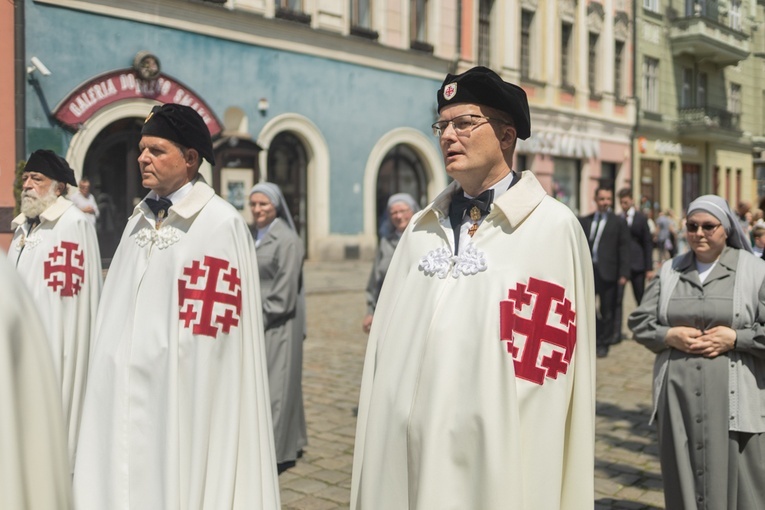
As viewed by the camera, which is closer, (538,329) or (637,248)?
(538,329)

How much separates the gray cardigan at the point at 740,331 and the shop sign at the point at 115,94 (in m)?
11.5

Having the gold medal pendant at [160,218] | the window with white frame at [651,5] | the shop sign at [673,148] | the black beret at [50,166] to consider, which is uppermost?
the window with white frame at [651,5]

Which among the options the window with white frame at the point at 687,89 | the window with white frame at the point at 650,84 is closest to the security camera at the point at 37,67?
the window with white frame at the point at 650,84

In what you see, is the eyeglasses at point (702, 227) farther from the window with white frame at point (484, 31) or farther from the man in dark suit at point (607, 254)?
the window with white frame at point (484, 31)

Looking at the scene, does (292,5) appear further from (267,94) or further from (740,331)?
(740,331)

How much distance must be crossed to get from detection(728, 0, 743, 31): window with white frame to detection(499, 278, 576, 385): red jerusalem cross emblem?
37.7 meters

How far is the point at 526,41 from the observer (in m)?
27.6

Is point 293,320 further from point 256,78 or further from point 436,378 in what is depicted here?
point 256,78

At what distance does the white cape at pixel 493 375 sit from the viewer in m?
2.82

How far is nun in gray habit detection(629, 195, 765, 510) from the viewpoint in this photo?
13.3 ft

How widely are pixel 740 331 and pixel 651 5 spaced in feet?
104

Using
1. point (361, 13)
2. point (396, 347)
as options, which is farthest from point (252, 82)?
point (396, 347)

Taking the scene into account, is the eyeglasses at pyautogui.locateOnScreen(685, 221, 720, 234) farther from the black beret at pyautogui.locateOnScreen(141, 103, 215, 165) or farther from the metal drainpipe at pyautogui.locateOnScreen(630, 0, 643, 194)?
the metal drainpipe at pyautogui.locateOnScreen(630, 0, 643, 194)

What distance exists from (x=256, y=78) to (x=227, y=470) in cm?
1606
